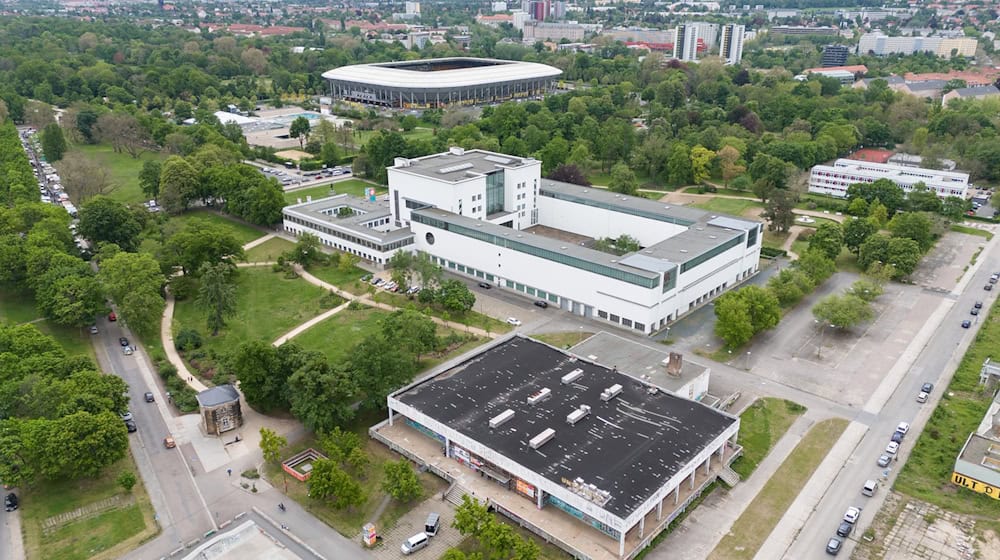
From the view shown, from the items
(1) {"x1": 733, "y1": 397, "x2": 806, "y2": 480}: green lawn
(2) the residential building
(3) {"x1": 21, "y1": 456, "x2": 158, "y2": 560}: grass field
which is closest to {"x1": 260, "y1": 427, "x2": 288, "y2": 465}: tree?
(2) the residential building

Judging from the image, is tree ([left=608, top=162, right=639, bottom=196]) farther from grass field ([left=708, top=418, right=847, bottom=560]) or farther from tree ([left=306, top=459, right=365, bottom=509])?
tree ([left=306, top=459, right=365, bottom=509])

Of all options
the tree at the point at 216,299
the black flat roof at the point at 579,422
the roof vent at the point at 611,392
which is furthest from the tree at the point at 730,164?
the tree at the point at 216,299

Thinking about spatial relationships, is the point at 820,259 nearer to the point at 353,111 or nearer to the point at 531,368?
the point at 531,368

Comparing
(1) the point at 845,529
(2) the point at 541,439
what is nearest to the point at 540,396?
(2) the point at 541,439

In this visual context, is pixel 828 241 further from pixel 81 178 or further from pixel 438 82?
pixel 438 82

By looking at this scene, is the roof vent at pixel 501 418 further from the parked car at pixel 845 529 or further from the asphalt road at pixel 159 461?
the parked car at pixel 845 529

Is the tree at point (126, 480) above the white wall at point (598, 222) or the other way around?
the other way around
